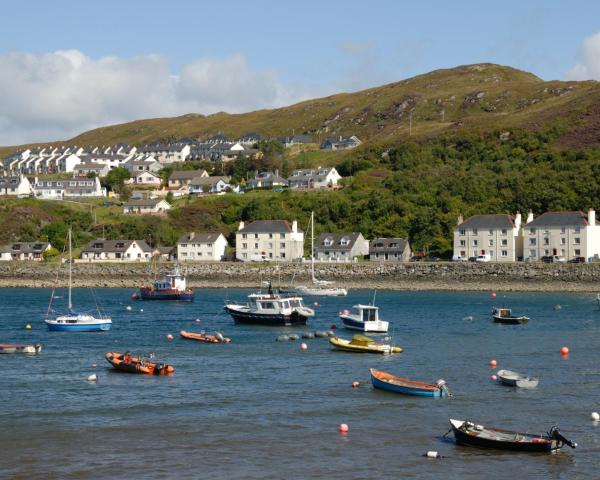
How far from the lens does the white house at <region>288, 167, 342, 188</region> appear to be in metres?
176

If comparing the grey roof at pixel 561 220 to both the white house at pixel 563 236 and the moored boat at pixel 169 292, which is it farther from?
the moored boat at pixel 169 292

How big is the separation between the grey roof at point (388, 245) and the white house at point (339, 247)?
3.10 meters

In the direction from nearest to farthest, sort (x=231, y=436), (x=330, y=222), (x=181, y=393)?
1. (x=231, y=436)
2. (x=181, y=393)
3. (x=330, y=222)

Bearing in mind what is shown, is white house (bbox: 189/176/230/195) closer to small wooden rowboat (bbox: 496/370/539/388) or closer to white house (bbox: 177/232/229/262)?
white house (bbox: 177/232/229/262)

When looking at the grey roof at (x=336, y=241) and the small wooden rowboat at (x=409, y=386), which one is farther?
the grey roof at (x=336, y=241)

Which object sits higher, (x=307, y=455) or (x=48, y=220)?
(x=48, y=220)

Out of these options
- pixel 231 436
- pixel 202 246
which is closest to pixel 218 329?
pixel 231 436

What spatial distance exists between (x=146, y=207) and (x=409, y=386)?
126356 mm

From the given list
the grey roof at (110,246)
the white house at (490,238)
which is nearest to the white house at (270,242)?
the grey roof at (110,246)

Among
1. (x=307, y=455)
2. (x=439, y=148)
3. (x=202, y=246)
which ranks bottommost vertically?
(x=307, y=455)

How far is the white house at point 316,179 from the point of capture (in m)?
176

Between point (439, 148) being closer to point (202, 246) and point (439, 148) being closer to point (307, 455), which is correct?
point (202, 246)

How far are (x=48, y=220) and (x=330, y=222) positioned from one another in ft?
160

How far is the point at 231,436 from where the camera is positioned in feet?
111
